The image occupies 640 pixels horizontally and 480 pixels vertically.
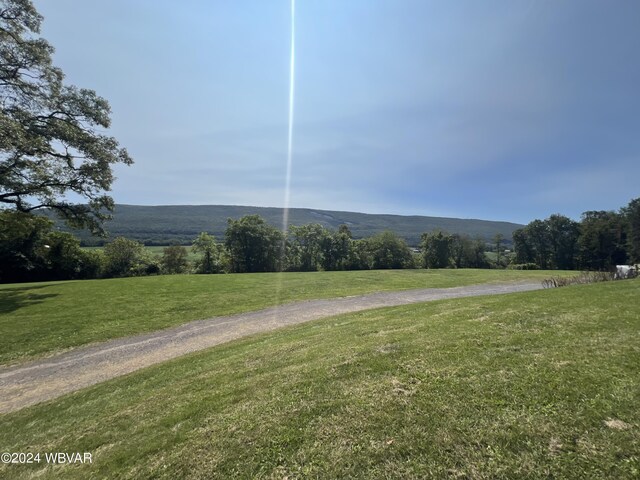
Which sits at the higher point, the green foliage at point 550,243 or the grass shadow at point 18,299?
the green foliage at point 550,243

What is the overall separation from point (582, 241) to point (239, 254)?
7412cm

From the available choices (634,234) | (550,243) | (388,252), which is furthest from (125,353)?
(550,243)

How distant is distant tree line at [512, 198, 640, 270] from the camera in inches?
2303

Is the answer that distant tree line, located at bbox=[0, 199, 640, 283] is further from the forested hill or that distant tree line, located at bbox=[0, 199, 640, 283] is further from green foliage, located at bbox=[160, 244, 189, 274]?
the forested hill

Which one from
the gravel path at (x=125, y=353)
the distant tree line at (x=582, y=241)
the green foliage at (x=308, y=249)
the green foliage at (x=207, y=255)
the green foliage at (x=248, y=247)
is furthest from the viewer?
the green foliage at (x=308, y=249)

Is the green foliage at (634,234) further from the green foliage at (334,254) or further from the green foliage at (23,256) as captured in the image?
the green foliage at (23,256)

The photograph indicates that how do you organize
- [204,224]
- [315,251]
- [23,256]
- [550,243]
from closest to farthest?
[23,256], [315,251], [550,243], [204,224]

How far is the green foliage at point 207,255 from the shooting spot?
56.9 metres

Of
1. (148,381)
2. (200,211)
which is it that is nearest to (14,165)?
(148,381)

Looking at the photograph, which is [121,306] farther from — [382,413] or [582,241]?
[582,241]

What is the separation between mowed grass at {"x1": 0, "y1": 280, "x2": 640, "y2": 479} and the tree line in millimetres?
38399

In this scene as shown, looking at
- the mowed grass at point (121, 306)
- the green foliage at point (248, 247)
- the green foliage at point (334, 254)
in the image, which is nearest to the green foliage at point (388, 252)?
the green foliage at point (334, 254)

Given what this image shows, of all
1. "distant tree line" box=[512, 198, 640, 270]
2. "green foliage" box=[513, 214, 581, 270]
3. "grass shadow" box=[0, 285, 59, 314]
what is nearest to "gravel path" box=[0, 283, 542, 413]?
"grass shadow" box=[0, 285, 59, 314]

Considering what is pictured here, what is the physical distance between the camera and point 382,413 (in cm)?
388
